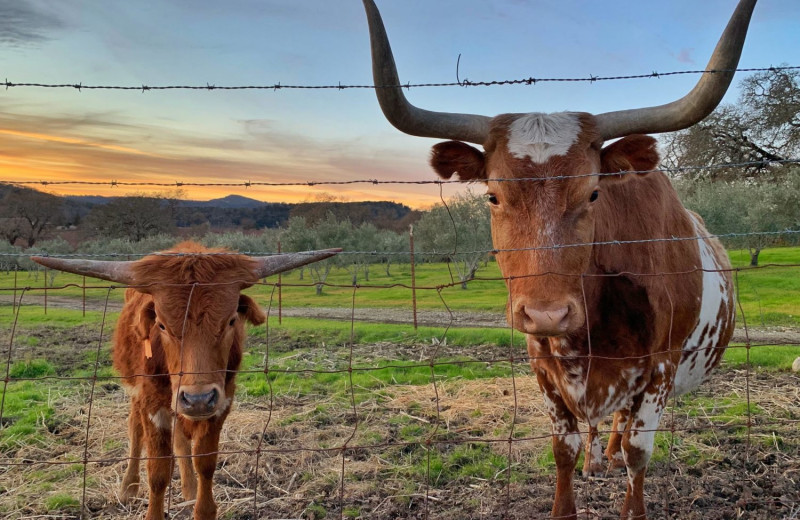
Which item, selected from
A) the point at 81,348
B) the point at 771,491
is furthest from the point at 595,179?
the point at 81,348

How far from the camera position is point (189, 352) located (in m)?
3.22

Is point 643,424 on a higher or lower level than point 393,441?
higher

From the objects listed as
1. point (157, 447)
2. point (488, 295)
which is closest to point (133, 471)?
point (157, 447)

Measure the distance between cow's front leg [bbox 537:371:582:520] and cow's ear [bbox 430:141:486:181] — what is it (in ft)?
4.97

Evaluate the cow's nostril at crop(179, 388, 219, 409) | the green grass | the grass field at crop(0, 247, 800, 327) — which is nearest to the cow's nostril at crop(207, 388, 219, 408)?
the cow's nostril at crop(179, 388, 219, 409)

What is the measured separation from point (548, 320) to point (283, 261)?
6.33 ft

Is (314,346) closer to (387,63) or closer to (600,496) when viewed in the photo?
(600,496)

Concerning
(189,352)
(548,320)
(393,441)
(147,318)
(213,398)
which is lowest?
(393,441)

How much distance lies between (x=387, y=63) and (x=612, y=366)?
232 centimetres

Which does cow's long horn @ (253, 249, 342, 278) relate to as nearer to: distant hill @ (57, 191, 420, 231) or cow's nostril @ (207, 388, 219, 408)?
cow's nostril @ (207, 388, 219, 408)

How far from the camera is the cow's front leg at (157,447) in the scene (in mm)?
3656

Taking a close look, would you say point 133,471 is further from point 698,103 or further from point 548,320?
point 698,103

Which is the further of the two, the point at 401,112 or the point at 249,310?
the point at 249,310

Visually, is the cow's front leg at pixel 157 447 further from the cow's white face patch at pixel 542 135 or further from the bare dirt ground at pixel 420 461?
the cow's white face patch at pixel 542 135
